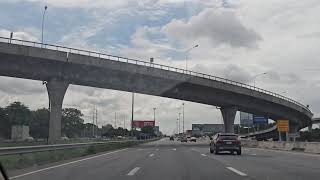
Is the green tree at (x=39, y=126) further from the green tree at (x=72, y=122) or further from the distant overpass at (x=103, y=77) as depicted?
the distant overpass at (x=103, y=77)

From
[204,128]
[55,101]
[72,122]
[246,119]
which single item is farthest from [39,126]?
[204,128]

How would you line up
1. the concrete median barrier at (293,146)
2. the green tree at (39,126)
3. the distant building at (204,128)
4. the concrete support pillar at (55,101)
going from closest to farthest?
1. the concrete median barrier at (293,146)
2. the concrete support pillar at (55,101)
3. the green tree at (39,126)
4. the distant building at (204,128)

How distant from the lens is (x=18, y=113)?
308 feet

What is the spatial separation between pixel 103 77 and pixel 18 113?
4268cm

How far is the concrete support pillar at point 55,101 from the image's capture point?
53844mm

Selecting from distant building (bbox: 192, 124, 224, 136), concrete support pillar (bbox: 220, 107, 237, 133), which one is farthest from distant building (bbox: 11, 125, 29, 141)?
distant building (bbox: 192, 124, 224, 136)

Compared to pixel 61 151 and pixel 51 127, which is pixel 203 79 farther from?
pixel 61 151

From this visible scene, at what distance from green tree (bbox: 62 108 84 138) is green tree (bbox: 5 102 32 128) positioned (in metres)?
20.5

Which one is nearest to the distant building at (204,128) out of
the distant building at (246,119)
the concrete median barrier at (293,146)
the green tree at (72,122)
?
the distant building at (246,119)

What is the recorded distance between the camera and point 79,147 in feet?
122

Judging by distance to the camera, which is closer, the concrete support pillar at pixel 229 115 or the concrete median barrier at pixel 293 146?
the concrete median barrier at pixel 293 146

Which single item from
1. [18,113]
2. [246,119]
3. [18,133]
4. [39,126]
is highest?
[246,119]

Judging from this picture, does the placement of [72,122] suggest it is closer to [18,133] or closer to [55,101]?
[55,101]

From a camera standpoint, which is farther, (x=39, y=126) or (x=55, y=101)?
(x=39, y=126)
